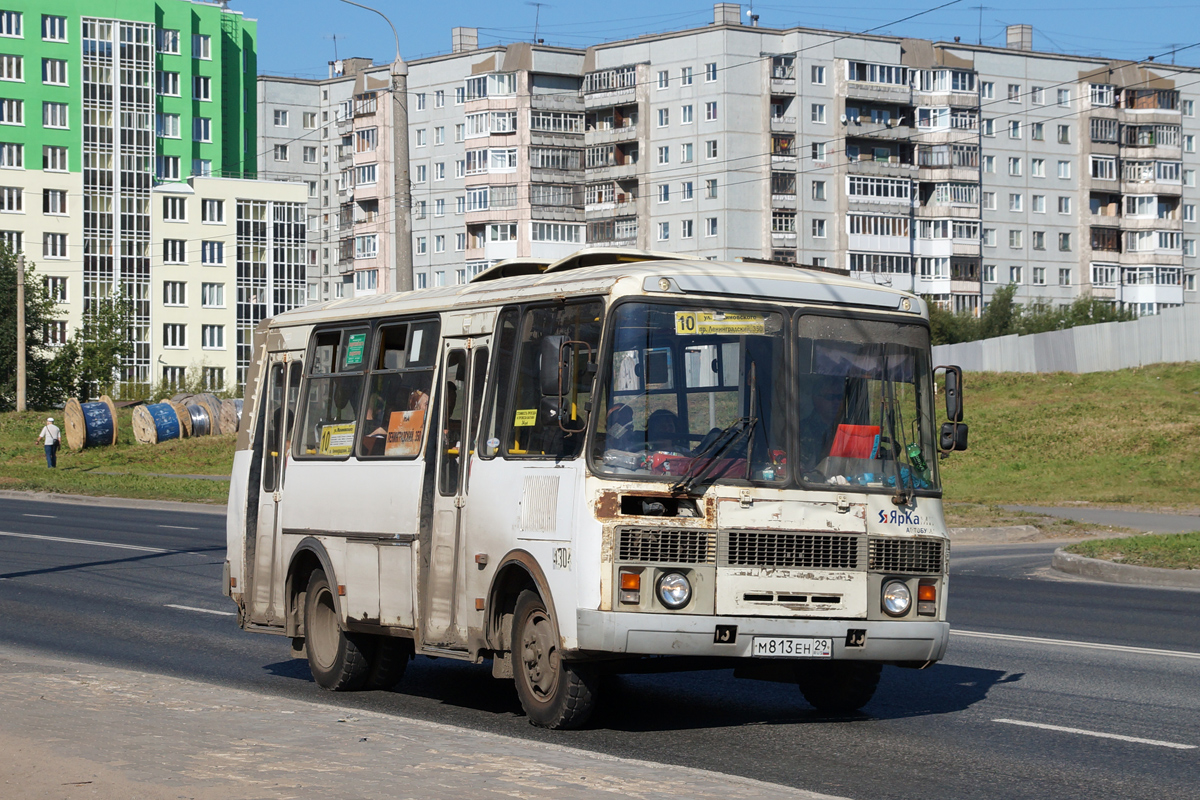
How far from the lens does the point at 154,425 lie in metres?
57.8

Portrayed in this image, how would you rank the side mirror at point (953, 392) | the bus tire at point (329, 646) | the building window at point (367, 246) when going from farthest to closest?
the building window at point (367, 246) → the bus tire at point (329, 646) → the side mirror at point (953, 392)

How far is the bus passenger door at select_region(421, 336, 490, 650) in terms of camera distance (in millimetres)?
10055

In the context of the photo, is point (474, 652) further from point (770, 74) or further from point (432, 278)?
point (432, 278)

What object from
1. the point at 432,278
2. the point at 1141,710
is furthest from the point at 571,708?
the point at 432,278

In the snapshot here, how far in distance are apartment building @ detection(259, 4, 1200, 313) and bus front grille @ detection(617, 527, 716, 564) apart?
94.7 meters

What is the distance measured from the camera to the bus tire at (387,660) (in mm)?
11273

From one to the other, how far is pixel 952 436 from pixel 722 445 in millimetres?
1450

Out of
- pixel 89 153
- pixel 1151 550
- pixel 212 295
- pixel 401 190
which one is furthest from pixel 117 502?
pixel 89 153

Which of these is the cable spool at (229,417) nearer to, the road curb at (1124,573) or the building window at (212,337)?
the road curb at (1124,573)

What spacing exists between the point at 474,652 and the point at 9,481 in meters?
38.2

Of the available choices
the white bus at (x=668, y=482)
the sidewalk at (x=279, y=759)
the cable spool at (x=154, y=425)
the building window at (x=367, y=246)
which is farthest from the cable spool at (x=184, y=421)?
the building window at (x=367, y=246)

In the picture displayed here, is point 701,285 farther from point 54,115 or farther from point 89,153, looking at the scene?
point 54,115

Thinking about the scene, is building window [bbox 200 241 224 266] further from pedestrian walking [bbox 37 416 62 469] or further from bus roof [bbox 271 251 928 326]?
bus roof [bbox 271 251 928 326]

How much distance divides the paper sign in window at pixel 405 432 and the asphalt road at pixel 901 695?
5.36ft
